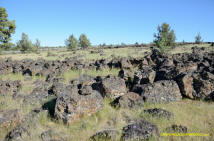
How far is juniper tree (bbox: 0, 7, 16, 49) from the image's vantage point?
30.0 meters

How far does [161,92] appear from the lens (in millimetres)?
6410

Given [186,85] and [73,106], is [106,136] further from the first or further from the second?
[186,85]

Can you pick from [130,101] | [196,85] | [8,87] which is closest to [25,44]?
[8,87]

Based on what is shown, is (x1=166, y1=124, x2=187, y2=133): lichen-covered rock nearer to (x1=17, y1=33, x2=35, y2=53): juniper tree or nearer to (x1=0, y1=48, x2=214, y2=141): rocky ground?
(x1=0, y1=48, x2=214, y2=141): rocky ground

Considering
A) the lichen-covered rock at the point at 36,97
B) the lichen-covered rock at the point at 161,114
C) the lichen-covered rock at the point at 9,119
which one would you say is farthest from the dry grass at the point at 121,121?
the lichen-covered rock at the point at 36,97

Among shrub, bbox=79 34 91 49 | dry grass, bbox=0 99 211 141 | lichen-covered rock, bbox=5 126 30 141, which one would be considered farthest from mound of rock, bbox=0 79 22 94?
shrub, bbox=79 34 91 49

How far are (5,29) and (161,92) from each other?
34.4 m

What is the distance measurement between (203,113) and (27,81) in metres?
11.5

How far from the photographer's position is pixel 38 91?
7668 mm

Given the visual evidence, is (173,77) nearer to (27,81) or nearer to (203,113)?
(203,113)

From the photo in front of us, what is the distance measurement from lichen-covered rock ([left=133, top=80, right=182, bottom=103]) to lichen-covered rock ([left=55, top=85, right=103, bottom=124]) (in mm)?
2166

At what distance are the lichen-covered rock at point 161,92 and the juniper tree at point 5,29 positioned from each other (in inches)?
1295

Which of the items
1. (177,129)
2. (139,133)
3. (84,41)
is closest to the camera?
(139,133)

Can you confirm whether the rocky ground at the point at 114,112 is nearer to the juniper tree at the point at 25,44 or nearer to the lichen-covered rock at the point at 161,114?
the lichen-covered rock at the point at 161,114
